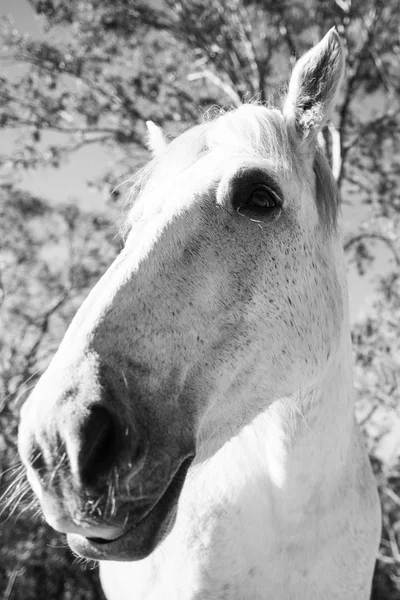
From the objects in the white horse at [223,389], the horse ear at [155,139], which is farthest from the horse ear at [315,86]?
the horse ear at [155,139]

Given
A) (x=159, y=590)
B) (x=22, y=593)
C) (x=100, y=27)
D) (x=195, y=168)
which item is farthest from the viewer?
(x=22, y=593)

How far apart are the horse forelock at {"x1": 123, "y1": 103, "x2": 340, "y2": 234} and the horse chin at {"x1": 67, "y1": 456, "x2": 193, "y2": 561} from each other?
1311 millimetres

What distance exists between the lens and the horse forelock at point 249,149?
206 centimetres

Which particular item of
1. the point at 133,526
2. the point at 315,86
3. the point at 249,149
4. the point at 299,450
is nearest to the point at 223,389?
the point at 133,526

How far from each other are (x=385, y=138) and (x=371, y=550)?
10.1m

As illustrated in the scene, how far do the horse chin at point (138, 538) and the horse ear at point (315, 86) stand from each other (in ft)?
5.86

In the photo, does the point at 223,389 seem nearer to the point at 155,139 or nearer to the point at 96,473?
the point at 96,473

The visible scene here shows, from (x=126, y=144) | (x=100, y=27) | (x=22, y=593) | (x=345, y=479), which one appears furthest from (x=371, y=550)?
(x=22, y=593)

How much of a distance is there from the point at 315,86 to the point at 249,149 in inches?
20.7

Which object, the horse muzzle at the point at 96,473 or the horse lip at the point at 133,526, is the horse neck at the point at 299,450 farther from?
the horse muzzle at the point at 96,473

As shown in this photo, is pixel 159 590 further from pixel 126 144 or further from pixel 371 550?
pixel 126 144

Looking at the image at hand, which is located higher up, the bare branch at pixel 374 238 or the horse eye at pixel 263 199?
the bare branch at pixel 374 238

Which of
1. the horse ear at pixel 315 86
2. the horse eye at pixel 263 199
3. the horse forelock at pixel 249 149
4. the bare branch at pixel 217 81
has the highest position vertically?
the bare branch at pixel 217 81

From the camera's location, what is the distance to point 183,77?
1018cm
